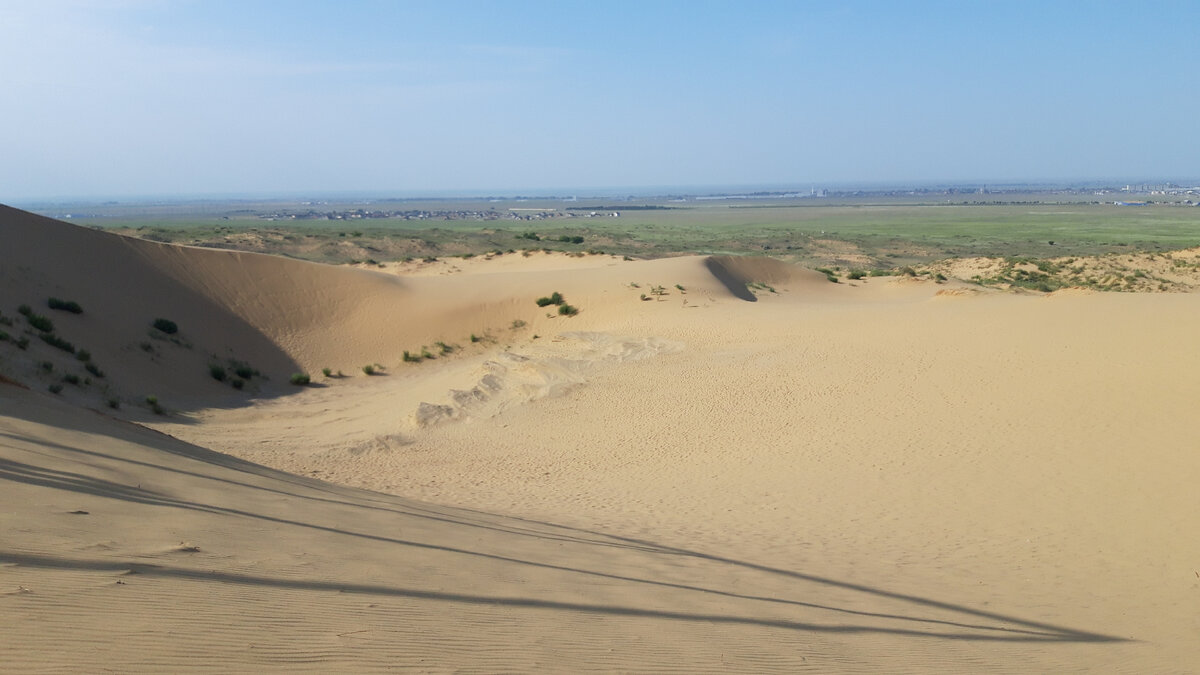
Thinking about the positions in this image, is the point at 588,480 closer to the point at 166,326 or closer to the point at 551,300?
the point at 166,326

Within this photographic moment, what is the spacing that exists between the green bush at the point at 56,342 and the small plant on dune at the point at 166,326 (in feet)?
14.6

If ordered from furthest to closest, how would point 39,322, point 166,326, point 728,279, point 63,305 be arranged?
1. point 728,279
2. point 166,326
3. point 63,305
4. point 39,322

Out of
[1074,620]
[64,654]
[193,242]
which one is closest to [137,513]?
[64,654]

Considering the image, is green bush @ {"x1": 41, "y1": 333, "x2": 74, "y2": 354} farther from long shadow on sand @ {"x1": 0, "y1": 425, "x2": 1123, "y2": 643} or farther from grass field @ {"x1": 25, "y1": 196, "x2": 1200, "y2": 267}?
grass field @ {"x1": 25, "y1": 196, "x2": 1200, "y2": 267}

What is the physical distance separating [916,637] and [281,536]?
558 centimetres

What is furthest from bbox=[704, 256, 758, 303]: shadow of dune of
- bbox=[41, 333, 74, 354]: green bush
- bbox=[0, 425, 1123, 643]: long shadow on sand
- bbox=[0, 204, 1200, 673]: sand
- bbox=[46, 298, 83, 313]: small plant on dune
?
bbox=[0, 425, 1123, 643]: long shadow on sand

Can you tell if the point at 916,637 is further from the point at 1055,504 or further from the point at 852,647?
the point at 1055,504

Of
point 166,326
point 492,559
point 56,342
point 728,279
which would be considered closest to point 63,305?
point 166,326

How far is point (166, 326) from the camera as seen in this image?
25188 millimetres

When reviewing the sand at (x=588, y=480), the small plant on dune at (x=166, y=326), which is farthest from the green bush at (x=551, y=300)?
the small plant on dune at (x=166, y=326)

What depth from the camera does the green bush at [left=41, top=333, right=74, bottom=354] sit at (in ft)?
66.4

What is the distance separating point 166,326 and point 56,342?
4.88 metres

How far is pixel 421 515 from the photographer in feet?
35.1

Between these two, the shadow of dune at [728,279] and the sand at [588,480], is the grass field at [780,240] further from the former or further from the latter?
the sand at [588,480]
